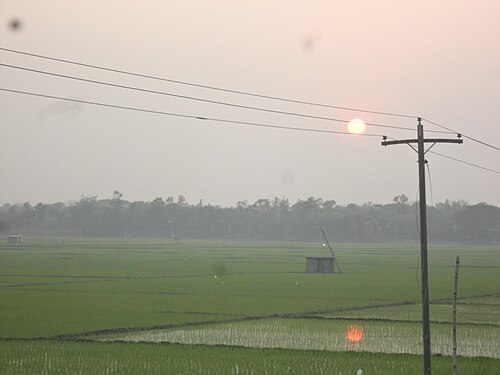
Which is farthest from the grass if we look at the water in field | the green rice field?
the water in field

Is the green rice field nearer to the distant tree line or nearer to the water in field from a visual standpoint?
the water in field

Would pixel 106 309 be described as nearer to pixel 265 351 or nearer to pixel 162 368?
pixel 265 351

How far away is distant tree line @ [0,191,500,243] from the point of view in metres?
172

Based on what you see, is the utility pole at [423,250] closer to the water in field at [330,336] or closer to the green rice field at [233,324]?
the green rice field at [233,324]

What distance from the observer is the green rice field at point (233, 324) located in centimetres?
1786

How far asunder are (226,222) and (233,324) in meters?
167

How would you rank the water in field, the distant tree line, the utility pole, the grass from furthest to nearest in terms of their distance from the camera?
the distant tree line, the water in field, the grass, the utility pole

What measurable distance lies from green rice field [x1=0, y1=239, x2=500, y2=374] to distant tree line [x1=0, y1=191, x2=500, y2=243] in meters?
122

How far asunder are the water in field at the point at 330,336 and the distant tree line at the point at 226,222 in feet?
450

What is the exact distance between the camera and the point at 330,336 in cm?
2294

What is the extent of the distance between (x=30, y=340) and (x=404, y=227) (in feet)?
518

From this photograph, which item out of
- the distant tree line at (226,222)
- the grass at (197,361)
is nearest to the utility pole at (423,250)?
the grass at (197,361)

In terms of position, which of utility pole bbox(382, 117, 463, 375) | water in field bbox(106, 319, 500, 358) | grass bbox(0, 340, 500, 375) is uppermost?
utility pole bbox(382, 117, 463, 375)

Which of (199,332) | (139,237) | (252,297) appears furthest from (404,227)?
(199,332)
